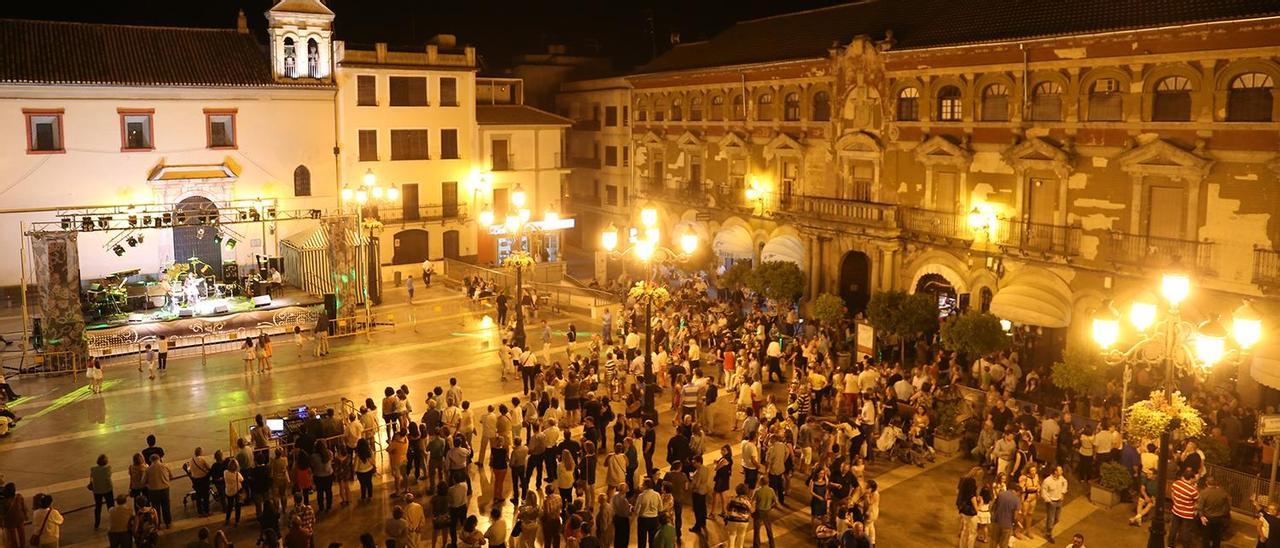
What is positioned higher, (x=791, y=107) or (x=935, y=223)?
(x=791, y=107)

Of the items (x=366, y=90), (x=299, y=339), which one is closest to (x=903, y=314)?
(x=299, y=339)

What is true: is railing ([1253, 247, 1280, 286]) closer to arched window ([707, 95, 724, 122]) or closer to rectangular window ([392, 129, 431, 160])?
arched window ([707, 95, 724, 122])

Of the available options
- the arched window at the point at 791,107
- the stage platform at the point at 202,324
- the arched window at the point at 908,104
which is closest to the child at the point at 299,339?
the stage platform at the point at 202,324

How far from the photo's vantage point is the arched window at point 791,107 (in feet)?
118

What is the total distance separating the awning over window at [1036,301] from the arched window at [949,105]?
18.4 ft

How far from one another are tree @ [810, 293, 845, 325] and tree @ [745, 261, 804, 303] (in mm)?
2969

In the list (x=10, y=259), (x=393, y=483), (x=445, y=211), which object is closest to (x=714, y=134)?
(x=445, y=211)

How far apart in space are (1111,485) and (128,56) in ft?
129

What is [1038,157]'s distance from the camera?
26.5m

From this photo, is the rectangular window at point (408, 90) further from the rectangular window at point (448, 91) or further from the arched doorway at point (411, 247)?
the arched doorway at point (411, 247)

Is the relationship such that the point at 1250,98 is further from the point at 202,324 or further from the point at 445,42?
the point at 445,42

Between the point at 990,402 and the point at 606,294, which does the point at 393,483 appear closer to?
the point at 990,402

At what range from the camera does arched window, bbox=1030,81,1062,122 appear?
26.1 m

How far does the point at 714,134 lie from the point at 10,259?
28438mm
